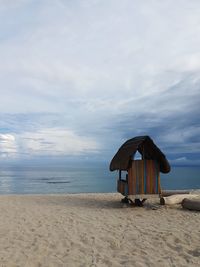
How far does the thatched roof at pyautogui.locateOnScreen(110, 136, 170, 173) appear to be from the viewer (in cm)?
1298

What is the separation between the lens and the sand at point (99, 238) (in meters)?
6.30

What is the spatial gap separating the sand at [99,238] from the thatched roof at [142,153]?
88.6 inches

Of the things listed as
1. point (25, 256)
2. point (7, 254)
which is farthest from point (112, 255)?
point (7, 254)

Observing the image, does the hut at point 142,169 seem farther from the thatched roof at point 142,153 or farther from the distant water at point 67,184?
the distant water at point 67,184

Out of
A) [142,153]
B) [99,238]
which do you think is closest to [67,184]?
[142,153]

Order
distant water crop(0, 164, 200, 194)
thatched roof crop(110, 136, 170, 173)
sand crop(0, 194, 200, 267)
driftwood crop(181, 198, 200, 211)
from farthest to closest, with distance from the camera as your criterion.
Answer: distant water crop(0, 164, 200, 194) < thatched roof crop(110, 136, 170, 173) < driftwood crop(181, 198, 200, 211) < sand crop(0, 194, 200, 267)

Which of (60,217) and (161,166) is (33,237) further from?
(161,166)

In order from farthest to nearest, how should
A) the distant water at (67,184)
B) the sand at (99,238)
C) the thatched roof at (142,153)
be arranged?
the distant water at (67,184)
the thatched roof at (142,153)
the sand at (99,238)

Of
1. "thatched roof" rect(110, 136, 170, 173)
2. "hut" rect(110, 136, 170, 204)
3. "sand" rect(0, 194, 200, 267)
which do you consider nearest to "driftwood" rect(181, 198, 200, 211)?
"sand" rect(0, 194, 200, 267)

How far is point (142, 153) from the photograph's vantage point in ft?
45.7

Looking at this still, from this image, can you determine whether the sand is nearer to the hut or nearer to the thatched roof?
the hut

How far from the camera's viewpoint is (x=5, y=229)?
893 cm

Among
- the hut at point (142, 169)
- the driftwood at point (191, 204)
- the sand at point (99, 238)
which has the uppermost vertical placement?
the hut at point (142, 169)

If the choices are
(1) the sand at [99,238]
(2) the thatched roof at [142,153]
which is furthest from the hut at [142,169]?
(1) the sand at [99,238]
